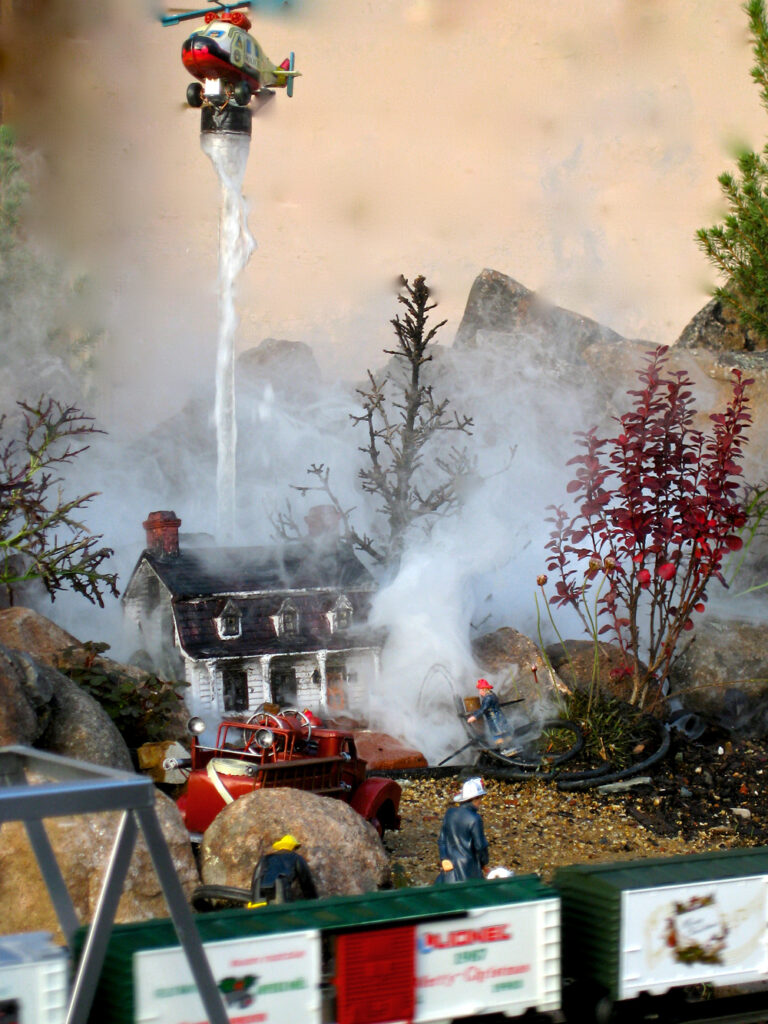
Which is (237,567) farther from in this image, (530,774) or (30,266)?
(30,266)

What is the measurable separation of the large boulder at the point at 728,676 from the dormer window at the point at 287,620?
165 inches

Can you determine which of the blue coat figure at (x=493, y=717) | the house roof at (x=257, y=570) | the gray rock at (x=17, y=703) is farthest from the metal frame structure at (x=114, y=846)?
the house roof at (x=257, y=570)

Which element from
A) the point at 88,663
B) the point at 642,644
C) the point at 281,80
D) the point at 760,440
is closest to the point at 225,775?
the point at 88,663

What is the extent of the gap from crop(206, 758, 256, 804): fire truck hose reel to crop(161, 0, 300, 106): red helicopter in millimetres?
8254

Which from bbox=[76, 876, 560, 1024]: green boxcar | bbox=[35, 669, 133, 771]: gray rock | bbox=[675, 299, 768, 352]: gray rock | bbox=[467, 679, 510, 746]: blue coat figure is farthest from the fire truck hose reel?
bbox=[675, 299, 768, 352]: gray rock

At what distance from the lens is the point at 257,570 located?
40.1ft

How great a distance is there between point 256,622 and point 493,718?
2705 mm

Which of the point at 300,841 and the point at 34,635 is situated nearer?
the point at 300,841

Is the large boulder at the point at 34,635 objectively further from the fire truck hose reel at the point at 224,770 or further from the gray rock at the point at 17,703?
the fire truck hose reel at the point at 224,770

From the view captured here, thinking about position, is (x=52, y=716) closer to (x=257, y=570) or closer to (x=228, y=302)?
(x=257, y=570)

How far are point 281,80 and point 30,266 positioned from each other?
37.8 feet

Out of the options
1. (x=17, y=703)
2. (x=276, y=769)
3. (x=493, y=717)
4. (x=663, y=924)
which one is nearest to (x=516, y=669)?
(x=493, y=717)

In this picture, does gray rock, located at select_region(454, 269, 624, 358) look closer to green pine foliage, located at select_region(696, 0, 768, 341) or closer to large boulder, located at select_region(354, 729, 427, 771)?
green pine foliage, located at select_region(696, 0, 768, 341)

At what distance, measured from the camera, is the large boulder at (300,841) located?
7.45 meters
